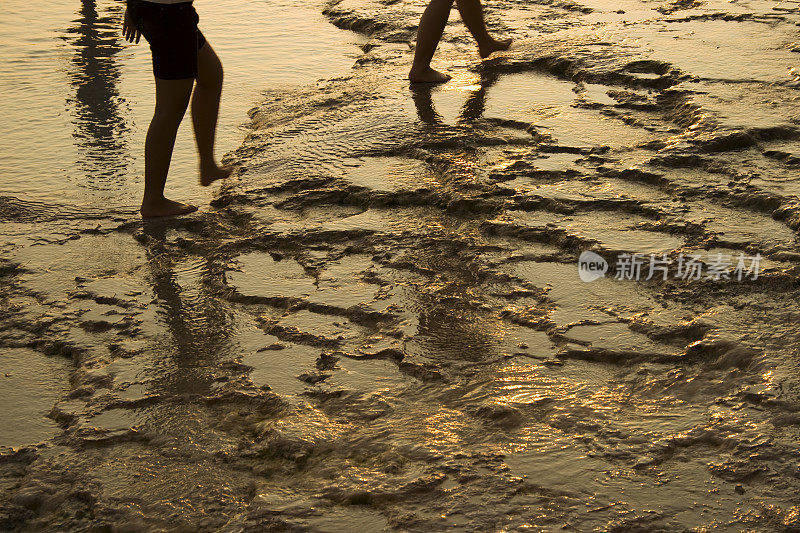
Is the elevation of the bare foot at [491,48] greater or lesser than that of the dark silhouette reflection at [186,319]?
greater

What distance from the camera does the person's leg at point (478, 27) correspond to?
481cm

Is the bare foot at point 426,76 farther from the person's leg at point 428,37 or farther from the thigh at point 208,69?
the thigh at point 208,69

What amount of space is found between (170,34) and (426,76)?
1781mm

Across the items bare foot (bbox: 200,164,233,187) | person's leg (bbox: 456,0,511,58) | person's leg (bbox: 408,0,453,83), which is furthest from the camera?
person's leg (bbox: 456,0,511,58)

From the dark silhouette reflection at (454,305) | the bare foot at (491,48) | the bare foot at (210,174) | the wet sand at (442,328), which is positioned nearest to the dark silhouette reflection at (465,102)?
the wet sand at (442,328)

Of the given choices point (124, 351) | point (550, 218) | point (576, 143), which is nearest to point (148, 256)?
point (124, 351)

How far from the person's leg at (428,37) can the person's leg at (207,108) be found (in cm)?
140

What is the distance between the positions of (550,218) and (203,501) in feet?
5.60

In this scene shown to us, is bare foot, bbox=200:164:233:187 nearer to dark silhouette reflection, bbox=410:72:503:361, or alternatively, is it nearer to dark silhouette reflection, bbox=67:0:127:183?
dark silhouette reflection, bbox=67:0:127:183

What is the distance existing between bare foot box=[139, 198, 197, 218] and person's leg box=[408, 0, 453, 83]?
1.74 m

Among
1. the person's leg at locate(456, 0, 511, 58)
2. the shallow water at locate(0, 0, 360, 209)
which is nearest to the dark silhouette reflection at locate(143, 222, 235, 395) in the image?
the shallow water at locate(0, 0, 360, 209)

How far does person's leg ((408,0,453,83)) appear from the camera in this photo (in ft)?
15.0

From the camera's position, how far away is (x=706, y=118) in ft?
12.3

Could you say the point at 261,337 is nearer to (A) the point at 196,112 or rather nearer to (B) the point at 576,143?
(A) the point at 196,112
